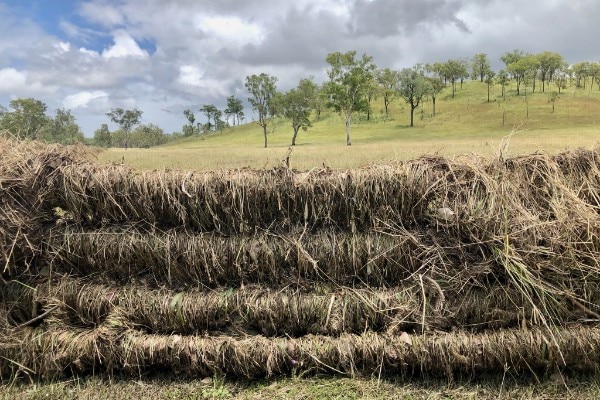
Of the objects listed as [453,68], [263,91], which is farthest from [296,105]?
[453,68]

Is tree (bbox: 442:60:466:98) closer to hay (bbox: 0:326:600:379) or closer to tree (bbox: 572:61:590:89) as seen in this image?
tree (bbox: 572:61:590:89)

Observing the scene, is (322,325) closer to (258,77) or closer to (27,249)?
(27,249)

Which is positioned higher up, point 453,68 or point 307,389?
point 453,68

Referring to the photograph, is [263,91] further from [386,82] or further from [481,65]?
[481,65]

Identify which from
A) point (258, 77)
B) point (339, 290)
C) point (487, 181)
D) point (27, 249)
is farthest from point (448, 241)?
point (258, 77)

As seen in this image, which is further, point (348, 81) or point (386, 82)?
point (386, 82)

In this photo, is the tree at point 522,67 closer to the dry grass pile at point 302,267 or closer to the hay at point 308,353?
the dry grass pile at point 302,267

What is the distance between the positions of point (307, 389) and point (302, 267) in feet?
3.61

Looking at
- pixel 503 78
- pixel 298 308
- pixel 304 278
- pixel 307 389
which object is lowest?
pixel 307 389

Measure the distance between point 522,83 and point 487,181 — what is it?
131809 millimetres

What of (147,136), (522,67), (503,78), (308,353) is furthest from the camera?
(147,136)

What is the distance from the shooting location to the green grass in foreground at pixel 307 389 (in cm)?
361

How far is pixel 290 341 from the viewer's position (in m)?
3.88

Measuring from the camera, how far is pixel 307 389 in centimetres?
372
